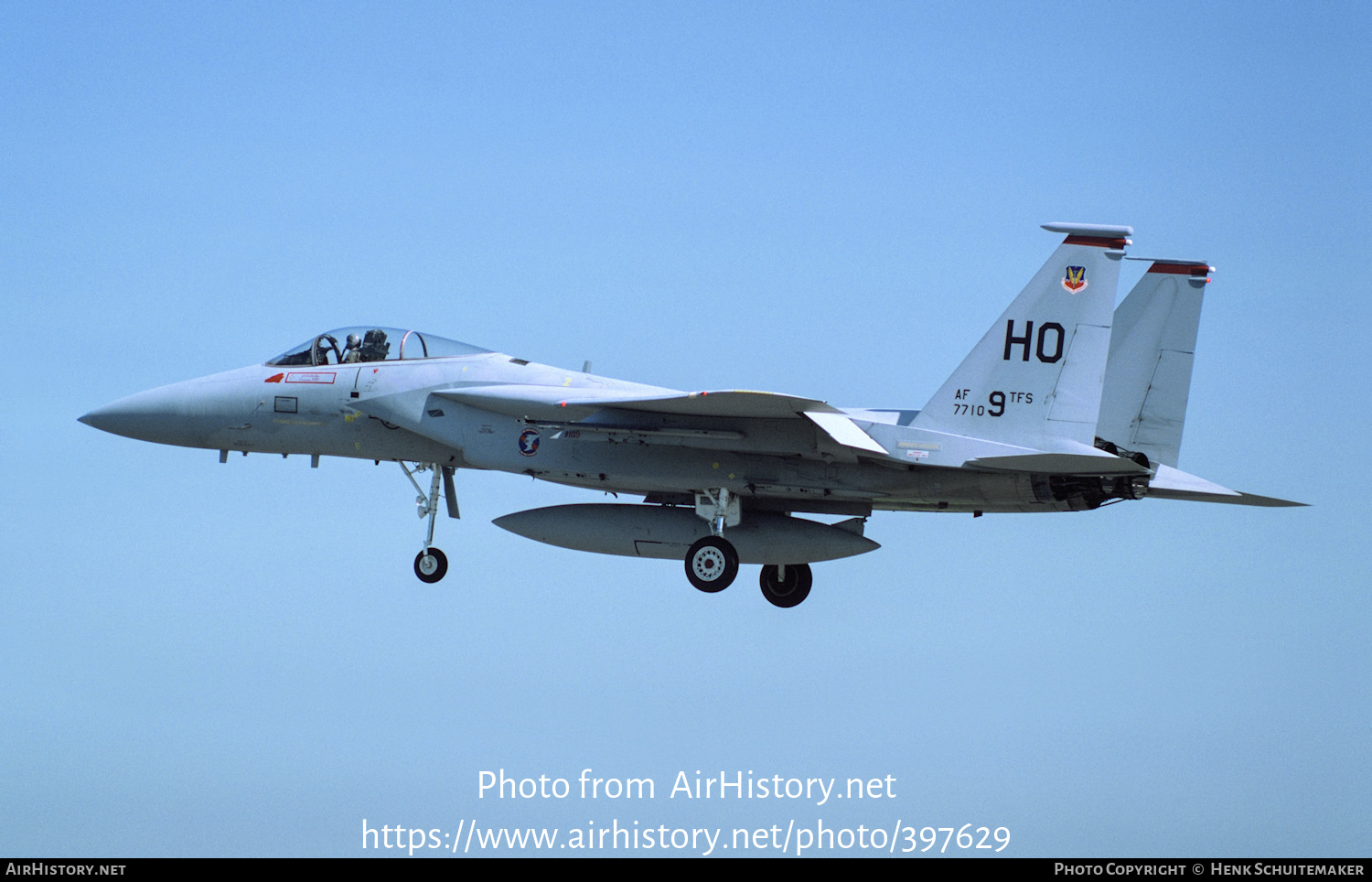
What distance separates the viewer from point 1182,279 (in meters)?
19.1

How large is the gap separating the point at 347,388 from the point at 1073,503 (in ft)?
28.6

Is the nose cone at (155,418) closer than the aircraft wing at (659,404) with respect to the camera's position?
No

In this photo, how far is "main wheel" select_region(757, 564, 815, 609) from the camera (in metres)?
20.2

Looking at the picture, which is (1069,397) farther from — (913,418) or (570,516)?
(570,516)

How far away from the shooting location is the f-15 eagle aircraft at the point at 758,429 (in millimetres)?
17016

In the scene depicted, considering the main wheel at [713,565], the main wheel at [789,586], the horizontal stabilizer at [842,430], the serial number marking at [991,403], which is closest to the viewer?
the horizontal stabilizer at [842,430]

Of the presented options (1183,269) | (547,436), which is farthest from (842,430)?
(1183,269)

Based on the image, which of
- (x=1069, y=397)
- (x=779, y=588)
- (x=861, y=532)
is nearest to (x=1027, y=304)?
(x=1069, y=397)

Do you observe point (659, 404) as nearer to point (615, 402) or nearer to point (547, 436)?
point (615, 402)

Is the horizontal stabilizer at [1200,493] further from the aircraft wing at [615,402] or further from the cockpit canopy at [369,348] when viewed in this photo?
the cockpit canopy at [369,348]

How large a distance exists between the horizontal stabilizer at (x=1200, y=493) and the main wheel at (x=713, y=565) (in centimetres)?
476

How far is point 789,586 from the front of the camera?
20.2m

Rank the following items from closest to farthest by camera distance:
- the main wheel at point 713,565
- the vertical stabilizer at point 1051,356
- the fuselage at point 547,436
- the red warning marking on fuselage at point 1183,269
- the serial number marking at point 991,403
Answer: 1. the vertical stabilizer at point 1051,356
2. the serial number marking at point 991,403
3. the fuselage at point 547,436
4. the main wheel at point 713,565
5. the red warning marking on fuselage at point 1183,269

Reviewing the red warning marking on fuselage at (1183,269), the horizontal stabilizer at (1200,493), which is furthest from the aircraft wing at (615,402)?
the red warning marking on fuselage at (1183,269)
